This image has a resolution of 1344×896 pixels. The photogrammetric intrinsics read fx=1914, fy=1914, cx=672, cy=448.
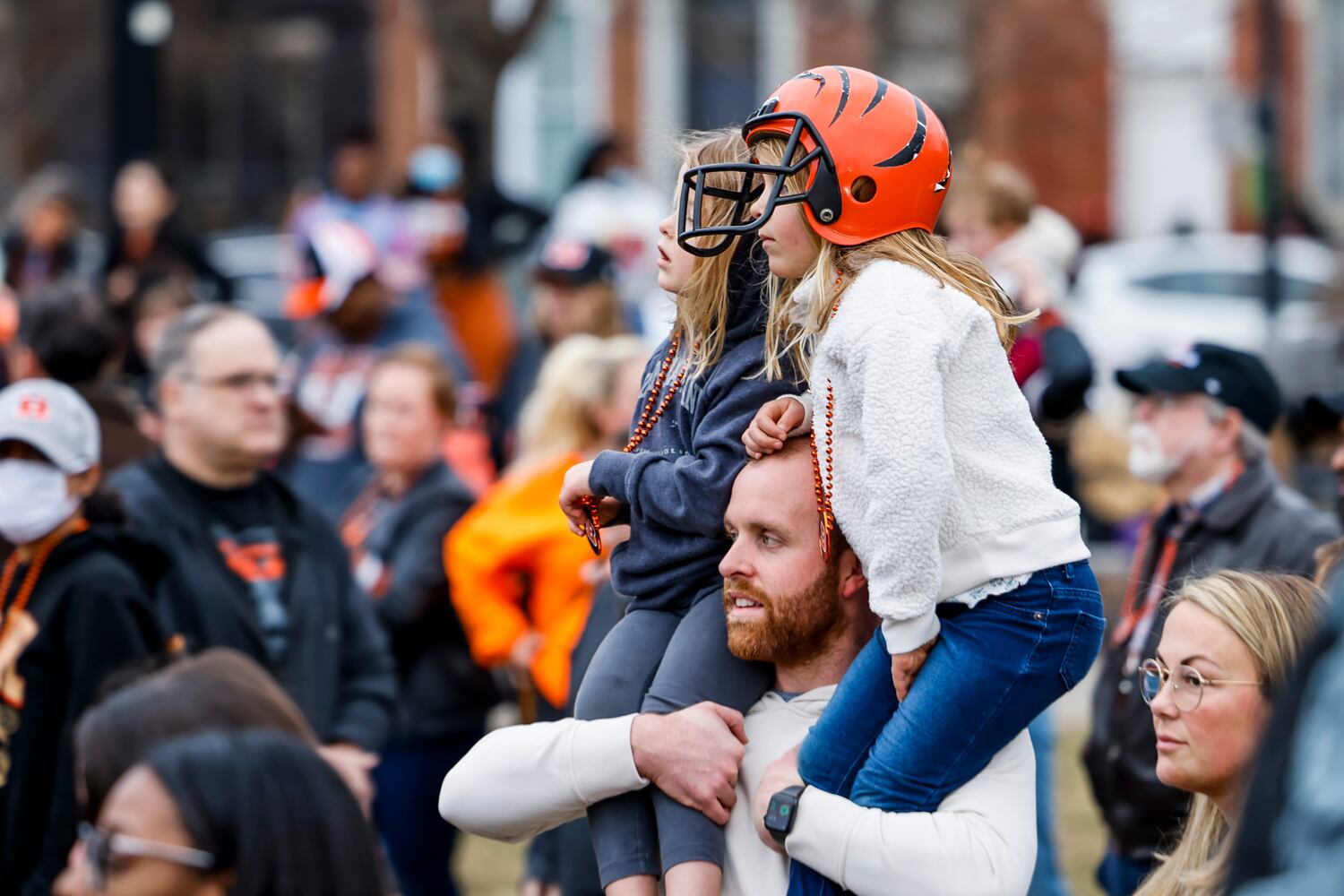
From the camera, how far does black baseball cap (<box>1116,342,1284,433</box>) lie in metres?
5.66

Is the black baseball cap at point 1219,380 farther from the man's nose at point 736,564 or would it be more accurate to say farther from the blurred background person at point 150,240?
the blurred background person at point 150,240

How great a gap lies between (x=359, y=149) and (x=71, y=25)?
19.6m

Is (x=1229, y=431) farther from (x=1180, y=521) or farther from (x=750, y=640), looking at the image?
(x=750, y=640)

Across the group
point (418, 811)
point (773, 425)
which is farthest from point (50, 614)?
point (418, 811)

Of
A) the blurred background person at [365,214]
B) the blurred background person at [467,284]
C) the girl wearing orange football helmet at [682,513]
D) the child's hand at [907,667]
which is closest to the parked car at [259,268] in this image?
the blurred background person at [365,214]

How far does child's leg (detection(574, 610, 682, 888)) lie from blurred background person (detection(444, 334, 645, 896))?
234cm

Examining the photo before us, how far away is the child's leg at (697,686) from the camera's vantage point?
3576mm

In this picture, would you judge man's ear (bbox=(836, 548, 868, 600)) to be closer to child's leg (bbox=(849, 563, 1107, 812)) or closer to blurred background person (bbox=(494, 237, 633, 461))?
child's leg (bbox=(849, 563, 1107, 812))

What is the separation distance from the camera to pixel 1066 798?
9.52 m

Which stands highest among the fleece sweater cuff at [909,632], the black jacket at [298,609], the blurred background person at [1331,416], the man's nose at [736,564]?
the man's nose at [736,564]

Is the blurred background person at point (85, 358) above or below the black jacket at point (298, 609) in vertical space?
above

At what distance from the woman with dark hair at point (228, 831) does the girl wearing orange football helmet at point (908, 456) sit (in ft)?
3.40

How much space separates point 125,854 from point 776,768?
4.40 ft

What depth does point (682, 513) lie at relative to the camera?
142 inches
